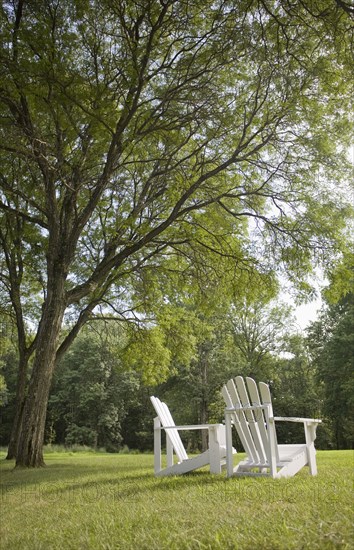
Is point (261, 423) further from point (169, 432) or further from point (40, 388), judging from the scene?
point (40, 388)

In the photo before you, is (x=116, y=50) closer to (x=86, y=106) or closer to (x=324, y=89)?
(x=86, y=106)

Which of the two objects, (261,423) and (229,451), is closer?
(261,423)

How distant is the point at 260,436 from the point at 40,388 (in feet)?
19.6

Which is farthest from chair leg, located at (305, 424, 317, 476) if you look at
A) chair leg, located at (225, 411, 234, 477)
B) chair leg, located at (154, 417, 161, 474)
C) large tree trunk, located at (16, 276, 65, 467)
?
large tree trunk, located at (16, 276, 65, 467)

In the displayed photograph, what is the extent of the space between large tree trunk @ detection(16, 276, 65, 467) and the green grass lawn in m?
4.83

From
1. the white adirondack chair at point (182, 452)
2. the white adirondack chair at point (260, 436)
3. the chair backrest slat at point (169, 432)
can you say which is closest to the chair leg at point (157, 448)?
the white adirondack chair at point (182, 452)

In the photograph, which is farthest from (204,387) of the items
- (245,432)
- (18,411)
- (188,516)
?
(188,516)

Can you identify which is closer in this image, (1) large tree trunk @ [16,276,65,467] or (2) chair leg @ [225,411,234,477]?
(2) chair leg @ [225,411,234,477]

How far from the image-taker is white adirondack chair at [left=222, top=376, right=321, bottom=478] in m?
6.03

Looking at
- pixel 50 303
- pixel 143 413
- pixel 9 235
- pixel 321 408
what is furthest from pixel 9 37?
pixel 143 413

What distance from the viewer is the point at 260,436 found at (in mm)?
6383

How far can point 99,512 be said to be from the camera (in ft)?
13.5

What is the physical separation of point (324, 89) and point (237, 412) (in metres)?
6.58

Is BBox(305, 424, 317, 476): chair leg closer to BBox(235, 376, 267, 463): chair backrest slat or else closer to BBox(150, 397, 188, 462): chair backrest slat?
BBox(235, 376, 267, 463): chair backrest slat
